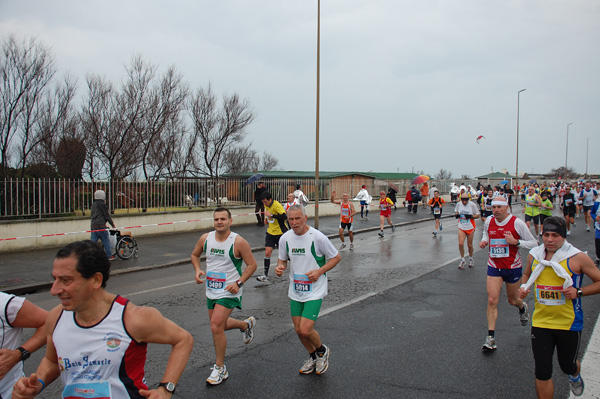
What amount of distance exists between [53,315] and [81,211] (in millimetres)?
13903

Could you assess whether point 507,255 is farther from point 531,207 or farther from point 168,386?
point 531,207

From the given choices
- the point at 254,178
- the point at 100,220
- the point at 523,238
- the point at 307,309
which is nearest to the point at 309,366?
the point at 307,309

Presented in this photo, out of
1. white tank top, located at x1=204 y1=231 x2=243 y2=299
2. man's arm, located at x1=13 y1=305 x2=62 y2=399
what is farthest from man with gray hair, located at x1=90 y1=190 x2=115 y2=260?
man's arm, located at x1=13 y1=305 x2=62 y2=399

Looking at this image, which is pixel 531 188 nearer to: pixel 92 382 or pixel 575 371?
pixel 575 371

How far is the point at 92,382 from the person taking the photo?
2432mm

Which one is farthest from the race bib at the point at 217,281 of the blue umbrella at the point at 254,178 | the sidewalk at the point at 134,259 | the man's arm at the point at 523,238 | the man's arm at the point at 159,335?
the blue umbrella at the point at 254,178

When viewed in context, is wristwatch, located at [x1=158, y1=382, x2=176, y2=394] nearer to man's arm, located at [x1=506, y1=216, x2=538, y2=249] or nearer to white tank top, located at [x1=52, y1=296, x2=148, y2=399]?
white tank top, located at [x1=52, y1=296, x2=148, y2=399]

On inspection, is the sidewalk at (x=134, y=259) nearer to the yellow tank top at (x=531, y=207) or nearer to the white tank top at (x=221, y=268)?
the white tank top at (x=221, y=268)

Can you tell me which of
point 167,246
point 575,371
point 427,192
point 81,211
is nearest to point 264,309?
point 575,371

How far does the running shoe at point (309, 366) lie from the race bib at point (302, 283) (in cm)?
74

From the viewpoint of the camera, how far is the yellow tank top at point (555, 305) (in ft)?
13.1

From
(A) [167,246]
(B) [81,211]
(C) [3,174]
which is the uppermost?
(C) [3,174]

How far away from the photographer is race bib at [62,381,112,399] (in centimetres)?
243

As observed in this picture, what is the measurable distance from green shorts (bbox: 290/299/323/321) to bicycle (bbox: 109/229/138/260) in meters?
8.79
